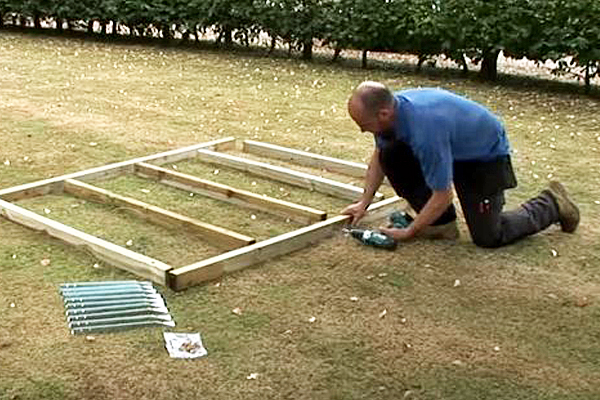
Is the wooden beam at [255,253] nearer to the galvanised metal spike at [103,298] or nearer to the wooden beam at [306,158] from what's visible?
the galvanised metal spike at [103,298]

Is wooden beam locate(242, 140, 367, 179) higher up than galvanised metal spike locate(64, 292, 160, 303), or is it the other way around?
wooden beam locate(242, 140, 367, 179)

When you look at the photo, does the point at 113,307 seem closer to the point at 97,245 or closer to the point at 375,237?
the point at 97,245

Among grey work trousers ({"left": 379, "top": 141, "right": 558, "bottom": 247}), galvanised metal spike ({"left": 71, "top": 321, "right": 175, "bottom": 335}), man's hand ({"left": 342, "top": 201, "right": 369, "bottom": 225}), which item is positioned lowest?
galvanised metal spike ({"left": 71, "top": 321, "right": 175, "bottom": 335})

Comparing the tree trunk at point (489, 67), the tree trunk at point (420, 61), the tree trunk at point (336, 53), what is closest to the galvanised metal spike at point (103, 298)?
the tree trunk at point (489, 67)

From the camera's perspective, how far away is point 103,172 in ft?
17.4

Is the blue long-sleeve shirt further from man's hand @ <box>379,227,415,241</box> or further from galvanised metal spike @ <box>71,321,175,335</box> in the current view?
galvanised metal spike @ <box>71,321,175,335</box>

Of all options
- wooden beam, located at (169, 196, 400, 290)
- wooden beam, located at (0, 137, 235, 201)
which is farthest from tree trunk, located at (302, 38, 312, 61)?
wooden beam, located at (169, 196, 400, 290)

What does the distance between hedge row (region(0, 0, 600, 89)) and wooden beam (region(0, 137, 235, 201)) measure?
13.1ft

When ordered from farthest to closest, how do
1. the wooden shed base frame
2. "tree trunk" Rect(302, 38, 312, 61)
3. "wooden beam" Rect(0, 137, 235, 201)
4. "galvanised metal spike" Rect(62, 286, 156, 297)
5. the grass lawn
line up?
"tree trunk" Rect(302, 38, 312, 61) → "wooden beam" Rect(0, 137, 235, 201) → the wooden shed base frame → "galvanised metal spike" Rect(62, 286, 156, 297) → the grass lawn

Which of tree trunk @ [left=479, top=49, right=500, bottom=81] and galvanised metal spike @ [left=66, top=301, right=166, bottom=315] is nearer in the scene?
galvanised metal spike @ [left=66, top=301, right=166, bottom=315]

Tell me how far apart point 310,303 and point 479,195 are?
1.05 meters

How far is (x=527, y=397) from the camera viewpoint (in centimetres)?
Result: 296

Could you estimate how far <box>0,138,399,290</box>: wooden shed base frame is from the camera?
385cm

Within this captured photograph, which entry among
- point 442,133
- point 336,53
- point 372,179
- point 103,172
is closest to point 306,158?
point 103,172
